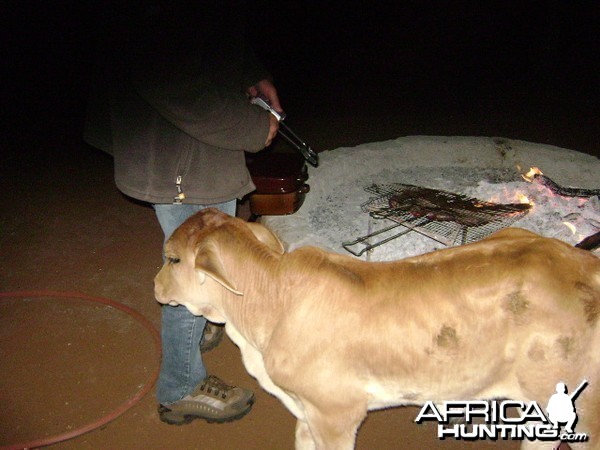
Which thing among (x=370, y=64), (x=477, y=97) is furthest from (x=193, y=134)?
(x=370, y=64)

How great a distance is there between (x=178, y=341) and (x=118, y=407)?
84cm

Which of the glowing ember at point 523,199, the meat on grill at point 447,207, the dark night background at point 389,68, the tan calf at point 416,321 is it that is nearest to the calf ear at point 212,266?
the tan calf at point 416,321

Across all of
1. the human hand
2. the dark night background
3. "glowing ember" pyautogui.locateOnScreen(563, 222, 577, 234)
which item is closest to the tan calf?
the human hand

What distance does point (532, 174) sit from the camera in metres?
5.21

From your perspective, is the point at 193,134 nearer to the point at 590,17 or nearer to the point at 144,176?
the point at 144,176

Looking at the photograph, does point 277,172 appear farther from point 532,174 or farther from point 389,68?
point 389,68

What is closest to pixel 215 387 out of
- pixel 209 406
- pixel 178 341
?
pixel 209 406

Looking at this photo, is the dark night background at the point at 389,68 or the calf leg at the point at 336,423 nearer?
the calf leg at the point at 336,423

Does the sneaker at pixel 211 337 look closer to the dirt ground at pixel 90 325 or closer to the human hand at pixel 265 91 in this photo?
the dirt ground at pixel 90 325

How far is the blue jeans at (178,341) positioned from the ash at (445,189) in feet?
3.83

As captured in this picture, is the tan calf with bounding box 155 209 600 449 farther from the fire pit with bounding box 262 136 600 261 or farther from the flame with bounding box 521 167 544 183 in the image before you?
the flame with bounding box 521 167 544 183

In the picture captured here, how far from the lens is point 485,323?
Answer: 213 cm

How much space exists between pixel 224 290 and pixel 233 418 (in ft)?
3.93

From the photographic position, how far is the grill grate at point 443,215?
3.99 meters
